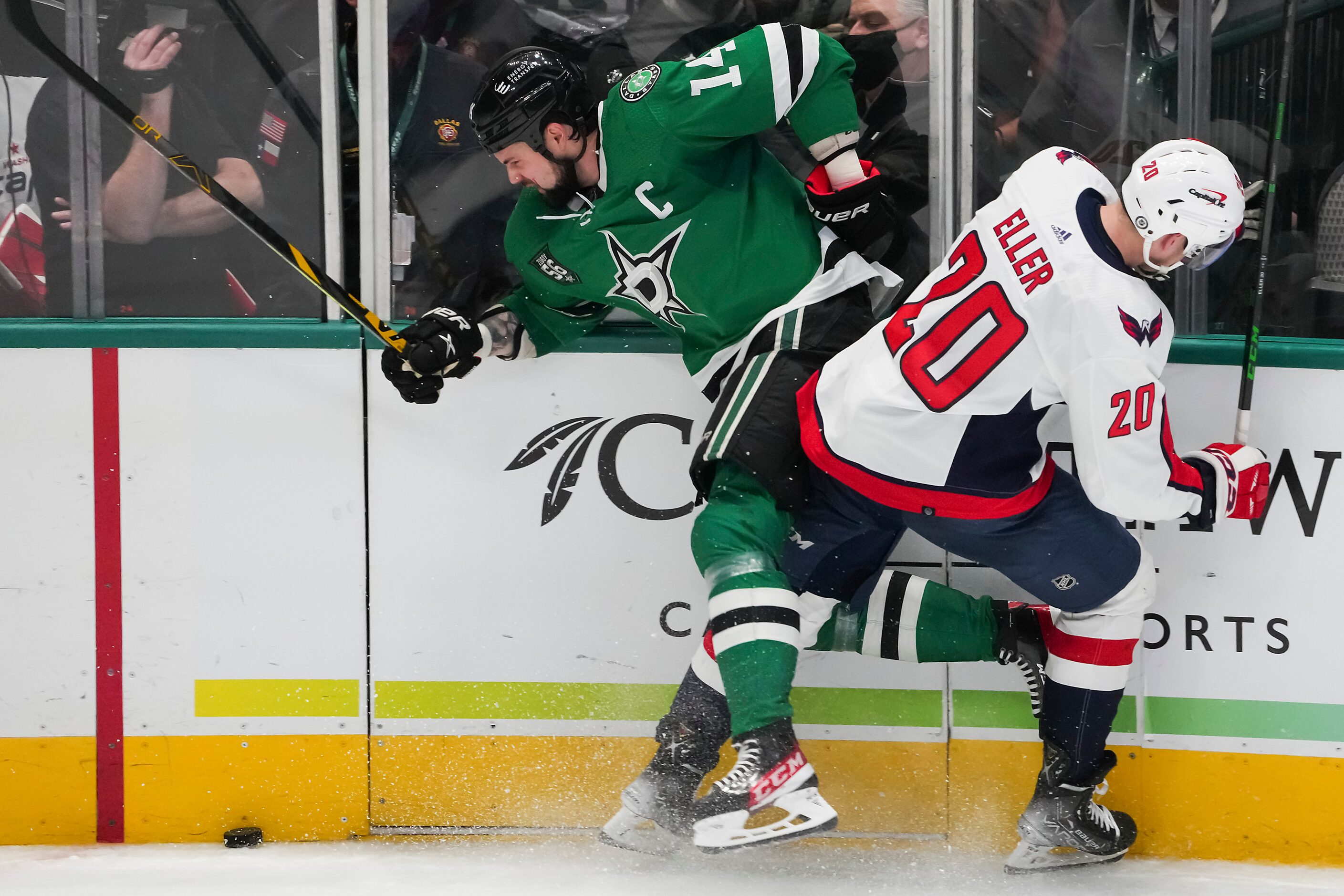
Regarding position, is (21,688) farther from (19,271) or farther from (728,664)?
(728,664)

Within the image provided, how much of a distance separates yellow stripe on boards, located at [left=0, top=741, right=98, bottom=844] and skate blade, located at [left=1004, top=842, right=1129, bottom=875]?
2007 mm

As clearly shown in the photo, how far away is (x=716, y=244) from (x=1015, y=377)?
2.14ft

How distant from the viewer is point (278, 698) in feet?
8.46

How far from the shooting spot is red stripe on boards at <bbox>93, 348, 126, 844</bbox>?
2500 millimetres

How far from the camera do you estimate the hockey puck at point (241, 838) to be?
2.57 meters

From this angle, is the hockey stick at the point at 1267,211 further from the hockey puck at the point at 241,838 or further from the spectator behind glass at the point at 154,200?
the hockey puck at the point at 241,838

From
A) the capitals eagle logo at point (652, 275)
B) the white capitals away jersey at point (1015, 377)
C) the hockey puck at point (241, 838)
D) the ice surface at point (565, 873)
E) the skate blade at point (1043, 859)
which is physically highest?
the capitals eagle logo at point (652, 275)

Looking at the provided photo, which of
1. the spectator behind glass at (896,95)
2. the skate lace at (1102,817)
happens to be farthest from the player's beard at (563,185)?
the skate lace at (1102,817)

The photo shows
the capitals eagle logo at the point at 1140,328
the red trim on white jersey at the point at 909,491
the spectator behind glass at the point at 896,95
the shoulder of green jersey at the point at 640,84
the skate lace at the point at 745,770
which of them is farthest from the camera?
the spectator behind glass at the point at 896,95

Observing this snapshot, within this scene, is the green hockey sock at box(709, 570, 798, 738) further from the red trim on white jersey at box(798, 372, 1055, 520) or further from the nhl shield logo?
the nhl shield logo

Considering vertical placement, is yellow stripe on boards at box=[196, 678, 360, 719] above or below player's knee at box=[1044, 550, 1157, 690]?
below

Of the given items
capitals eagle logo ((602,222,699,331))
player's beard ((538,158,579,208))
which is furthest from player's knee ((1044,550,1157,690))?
player's beard ((538,158,579,208))

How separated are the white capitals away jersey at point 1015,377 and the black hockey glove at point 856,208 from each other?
24cm

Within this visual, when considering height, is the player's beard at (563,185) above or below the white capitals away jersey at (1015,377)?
above
